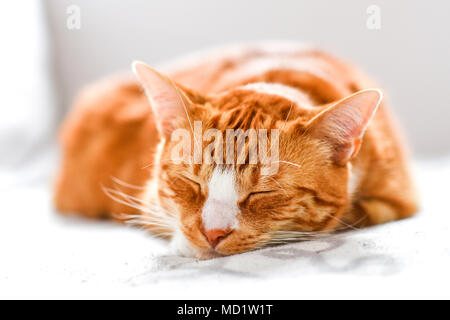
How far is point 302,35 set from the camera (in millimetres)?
2598

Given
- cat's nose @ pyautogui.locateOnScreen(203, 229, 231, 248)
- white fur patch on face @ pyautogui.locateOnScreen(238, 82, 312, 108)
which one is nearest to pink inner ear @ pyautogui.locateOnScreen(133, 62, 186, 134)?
white fur patch on face @ pyautogui.locateOnScreen(238, 82, 312, 108)

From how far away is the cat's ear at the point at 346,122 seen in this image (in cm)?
110

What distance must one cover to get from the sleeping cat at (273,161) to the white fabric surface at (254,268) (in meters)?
0.06

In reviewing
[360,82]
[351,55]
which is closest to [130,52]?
[351,55]

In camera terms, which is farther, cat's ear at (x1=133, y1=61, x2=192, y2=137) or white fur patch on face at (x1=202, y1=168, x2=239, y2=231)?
cat's ear at (x1=133, y1=61, x2=192, y2=137)

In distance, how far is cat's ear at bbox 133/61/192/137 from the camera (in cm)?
121

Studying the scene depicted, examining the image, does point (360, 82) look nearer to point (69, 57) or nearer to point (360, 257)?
point (360, 257)

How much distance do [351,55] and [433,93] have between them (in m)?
0.46

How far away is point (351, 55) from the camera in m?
2.60

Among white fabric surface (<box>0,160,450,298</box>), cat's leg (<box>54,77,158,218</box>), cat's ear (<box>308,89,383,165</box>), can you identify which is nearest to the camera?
white fabric surface (<box>0,160,450,298</box>)

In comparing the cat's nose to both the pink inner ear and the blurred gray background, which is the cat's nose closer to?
the pink inner ear

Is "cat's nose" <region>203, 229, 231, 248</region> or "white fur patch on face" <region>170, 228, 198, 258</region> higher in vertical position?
"cat's nose" <region>203, 229, 231, 248</region>

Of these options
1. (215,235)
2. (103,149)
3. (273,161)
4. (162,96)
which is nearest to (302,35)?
(103,149)
